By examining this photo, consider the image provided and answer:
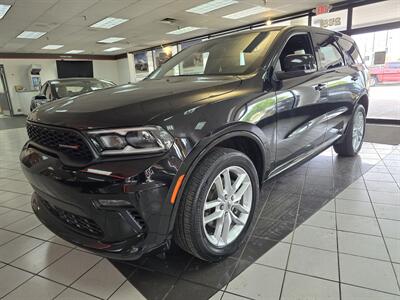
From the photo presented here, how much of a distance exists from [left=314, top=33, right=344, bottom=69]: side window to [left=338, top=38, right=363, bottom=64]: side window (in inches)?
6.7

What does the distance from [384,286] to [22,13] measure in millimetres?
8176

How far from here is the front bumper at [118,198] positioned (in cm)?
128

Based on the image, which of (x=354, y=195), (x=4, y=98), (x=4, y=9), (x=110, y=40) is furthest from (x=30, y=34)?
(x=354, y=195)

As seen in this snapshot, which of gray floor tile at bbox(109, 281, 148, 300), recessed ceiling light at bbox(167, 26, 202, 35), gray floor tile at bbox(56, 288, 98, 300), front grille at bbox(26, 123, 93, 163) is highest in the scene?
Result: recessed ceiling light at bbox(167, 26, 202, 35)

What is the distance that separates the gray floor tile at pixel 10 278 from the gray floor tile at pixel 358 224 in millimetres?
2115

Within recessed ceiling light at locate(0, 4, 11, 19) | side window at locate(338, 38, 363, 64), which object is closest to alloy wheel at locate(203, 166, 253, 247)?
side window at locate(338, 38, 363, 64)

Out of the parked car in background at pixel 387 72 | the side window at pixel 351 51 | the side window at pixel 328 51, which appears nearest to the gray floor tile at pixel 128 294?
Result: the side window at pixel 328 51

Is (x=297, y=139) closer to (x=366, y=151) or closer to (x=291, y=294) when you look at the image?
(x=291, y=294)

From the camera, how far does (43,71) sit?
1523 centimetres

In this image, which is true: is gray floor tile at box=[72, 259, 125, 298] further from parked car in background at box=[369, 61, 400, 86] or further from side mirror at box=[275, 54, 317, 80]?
parked car in background at box=[369, 61, 400, 86]

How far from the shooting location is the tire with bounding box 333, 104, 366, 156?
3.40 metres

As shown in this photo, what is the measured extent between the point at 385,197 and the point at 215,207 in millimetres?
1789

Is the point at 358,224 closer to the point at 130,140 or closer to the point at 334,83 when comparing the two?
the point at 334,83

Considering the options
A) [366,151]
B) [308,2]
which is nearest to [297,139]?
[366,151]
